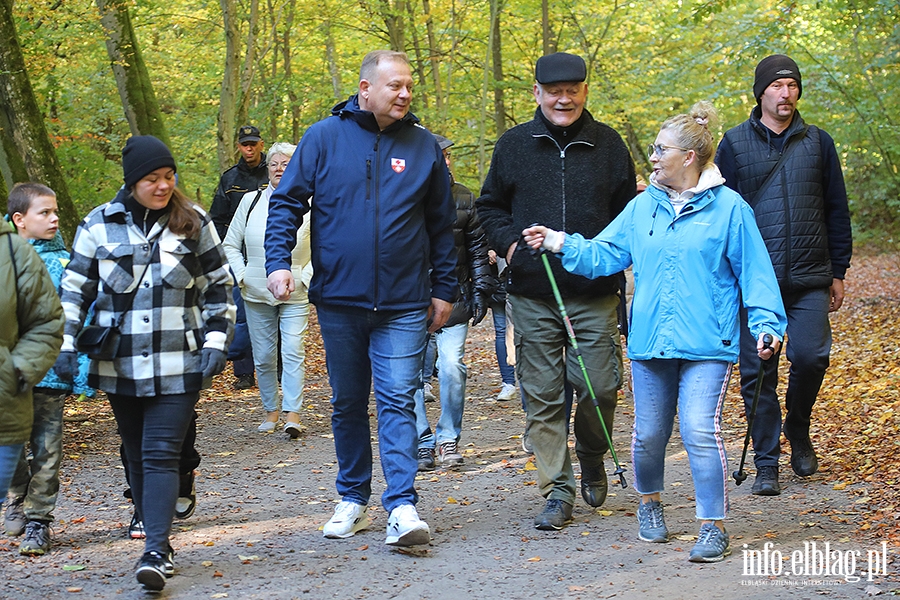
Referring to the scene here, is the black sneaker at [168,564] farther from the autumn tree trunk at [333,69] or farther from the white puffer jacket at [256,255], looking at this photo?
the autumn tree trunk at [333,69]

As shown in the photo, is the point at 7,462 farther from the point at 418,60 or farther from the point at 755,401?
the point at 418,60

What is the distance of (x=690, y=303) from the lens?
534 cm

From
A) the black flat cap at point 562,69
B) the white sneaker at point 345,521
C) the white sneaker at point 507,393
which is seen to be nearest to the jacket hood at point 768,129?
the black flat cap at point 562,69

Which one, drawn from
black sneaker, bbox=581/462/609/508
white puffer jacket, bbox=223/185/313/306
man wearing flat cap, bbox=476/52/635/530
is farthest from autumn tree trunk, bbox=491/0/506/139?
black sneaker, bbox=581/462/609/508

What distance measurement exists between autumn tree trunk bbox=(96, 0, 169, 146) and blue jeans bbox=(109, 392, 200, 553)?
12766 mm

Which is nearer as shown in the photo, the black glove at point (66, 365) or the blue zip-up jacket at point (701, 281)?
the black glove at point (66, 365)

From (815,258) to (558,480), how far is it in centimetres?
222

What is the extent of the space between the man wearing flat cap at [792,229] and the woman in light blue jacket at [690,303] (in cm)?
142

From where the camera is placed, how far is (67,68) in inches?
768

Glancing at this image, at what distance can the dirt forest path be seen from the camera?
4922mm

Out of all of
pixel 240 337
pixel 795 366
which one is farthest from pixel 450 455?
pixel 240 337

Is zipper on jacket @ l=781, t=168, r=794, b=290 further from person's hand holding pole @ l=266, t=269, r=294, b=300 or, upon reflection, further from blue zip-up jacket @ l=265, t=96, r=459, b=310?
person's hand holding pole @ l=266, t=269, r=294, b=300

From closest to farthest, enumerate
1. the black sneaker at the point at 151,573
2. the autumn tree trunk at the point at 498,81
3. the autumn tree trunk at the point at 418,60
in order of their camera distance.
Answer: the black sneaker at the point at 151,573 < the autumn tree trunk at the point at 498,81 < the autumn tree trunk at the point at 418,60

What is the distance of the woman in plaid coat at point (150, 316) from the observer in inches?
197
